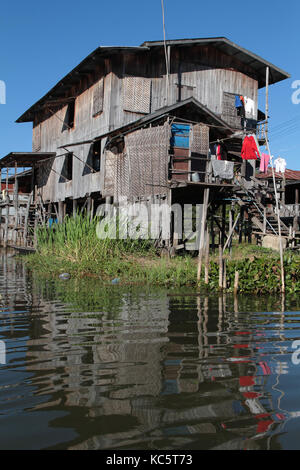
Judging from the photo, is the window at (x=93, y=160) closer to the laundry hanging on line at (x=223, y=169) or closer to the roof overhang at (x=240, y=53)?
the roof overhang at (x=240, y=53)

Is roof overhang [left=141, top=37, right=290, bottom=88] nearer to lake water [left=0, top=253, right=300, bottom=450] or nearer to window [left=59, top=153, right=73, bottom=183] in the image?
window [left=59, top=153, right=73, bottom=183]

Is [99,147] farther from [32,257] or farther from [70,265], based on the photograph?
[70,265]

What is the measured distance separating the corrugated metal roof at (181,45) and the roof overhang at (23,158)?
283 centimetres

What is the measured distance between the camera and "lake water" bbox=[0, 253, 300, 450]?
2256mm

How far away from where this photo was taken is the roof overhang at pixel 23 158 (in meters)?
19.3

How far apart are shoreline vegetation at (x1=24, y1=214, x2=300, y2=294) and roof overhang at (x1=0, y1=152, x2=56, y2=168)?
7.67 metres

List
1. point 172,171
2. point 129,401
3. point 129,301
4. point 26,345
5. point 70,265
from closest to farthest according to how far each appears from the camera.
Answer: point 129,401 < point 26,345 < point 129,301 < point 70,265 < point 172,171

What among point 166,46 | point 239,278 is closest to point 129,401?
point 239,278

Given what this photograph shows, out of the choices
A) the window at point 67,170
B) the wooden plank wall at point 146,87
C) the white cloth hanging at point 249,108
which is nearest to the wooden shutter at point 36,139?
the window at point 67,170

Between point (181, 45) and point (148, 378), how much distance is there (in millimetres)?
15339

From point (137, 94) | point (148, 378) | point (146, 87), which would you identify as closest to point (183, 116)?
point (137, 94)

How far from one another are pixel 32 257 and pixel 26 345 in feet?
32.1

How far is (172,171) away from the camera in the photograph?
13.4 metres
